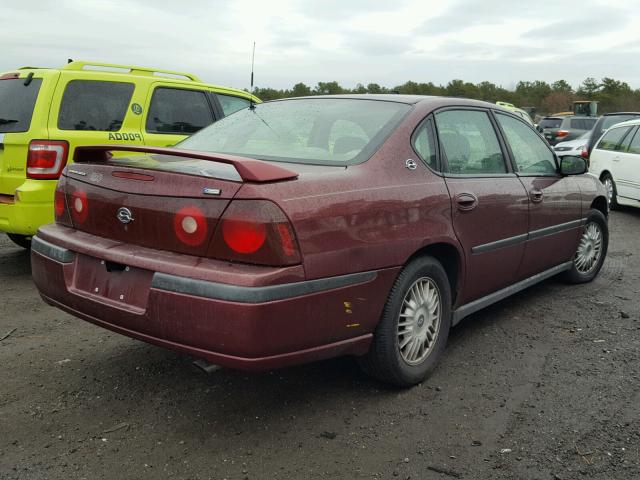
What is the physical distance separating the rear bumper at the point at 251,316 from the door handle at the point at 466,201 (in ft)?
2.52

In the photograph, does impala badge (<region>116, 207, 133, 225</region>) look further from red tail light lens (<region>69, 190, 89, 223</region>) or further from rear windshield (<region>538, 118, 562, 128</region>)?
rear windshield (<region>538, 118, 562, 128</region>)

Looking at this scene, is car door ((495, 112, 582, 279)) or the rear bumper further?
car door ((495, 112, 582, 279))

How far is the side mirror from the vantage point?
4.76 m

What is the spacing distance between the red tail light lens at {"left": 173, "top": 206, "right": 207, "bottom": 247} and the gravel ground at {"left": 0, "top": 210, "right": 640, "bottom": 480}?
2.86ft

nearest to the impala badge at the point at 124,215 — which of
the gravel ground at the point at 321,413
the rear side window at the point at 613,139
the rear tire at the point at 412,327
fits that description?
the gravel ground at the point at 321,413

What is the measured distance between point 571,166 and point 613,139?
6247 mm

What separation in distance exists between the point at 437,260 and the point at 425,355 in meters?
0.51

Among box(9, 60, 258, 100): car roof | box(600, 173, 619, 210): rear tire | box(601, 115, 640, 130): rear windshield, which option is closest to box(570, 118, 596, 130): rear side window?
Result: box(601, 115, 640, 130): rear windshield

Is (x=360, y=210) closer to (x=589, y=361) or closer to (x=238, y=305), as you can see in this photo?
(x=238, y=305)

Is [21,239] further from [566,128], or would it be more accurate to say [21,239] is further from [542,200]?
[566,128]

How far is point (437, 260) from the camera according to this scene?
346cm

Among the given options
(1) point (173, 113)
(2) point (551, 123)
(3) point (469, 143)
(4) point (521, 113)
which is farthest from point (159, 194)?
(2) point (551, 123)

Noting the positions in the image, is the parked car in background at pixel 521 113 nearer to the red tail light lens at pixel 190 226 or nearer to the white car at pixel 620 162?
the white car at pixel 620 162

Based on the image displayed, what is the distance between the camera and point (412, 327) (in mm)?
3277
